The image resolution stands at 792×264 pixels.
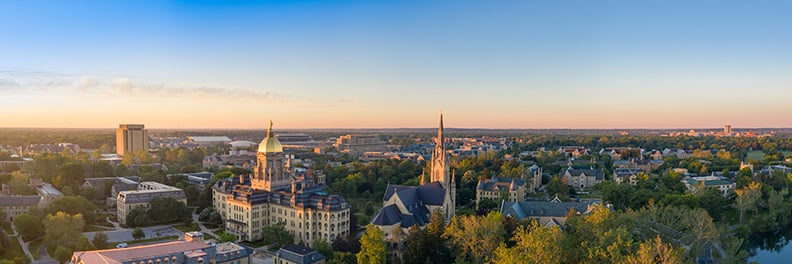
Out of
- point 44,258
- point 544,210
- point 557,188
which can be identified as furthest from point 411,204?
point 557,188

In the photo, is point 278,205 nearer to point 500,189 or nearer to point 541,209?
point 541,209

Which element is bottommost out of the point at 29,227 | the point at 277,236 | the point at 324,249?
the point at 277,236

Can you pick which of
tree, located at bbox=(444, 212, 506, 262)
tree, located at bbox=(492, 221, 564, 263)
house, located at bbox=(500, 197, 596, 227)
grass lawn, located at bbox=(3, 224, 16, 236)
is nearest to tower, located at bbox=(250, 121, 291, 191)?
grass lawn, located at bbox=(3, 224, 16, 236)

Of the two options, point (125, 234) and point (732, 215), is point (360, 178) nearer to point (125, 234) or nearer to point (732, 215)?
point (125, 234)

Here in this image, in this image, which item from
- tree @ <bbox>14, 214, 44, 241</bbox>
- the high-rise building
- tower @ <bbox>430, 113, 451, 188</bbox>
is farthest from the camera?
the high-rise building

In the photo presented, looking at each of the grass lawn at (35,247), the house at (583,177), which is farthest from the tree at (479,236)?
the house at (583,177)

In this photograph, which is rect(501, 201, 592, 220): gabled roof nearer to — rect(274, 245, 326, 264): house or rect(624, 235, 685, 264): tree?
rect(624, 235, 685, 264): tree
